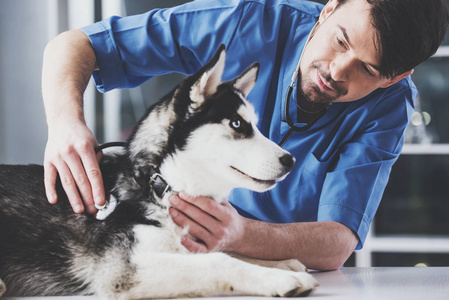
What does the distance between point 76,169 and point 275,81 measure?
2.19 feet

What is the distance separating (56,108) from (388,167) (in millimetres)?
897

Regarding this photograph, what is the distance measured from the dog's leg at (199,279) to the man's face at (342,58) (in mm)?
562

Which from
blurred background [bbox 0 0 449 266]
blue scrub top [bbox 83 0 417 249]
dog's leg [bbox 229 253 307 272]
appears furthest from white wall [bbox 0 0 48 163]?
dog's leg [bbox 229 253 307 272]

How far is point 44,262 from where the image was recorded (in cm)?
88

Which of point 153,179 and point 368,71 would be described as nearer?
point 153,179

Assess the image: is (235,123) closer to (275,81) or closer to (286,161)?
(286,161)

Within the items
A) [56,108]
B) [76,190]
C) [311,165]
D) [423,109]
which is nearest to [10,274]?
[76,190]

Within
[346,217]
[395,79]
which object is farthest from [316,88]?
[346,217]

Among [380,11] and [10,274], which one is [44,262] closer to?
[10,274]

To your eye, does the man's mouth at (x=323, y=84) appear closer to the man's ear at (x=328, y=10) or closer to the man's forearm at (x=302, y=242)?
the man's ear at (x=328, y=10)

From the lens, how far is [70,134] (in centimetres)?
95

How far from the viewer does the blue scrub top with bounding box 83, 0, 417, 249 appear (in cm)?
128

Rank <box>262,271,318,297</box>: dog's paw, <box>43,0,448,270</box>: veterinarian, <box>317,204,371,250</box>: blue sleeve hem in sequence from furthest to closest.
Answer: <box>317,204,371,250</box>: blue sleeve hem, <box>43,0,448,270</box>: veterinarian, <box>262,271,318,297</box>: dog's paw

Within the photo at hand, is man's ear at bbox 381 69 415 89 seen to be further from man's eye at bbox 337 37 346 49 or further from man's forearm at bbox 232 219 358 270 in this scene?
man's forearm at bbox 232 219 358 270
